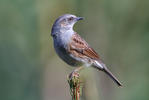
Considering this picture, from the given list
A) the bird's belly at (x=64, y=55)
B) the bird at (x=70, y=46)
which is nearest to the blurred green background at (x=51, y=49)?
the bird at (x=70, y=46)

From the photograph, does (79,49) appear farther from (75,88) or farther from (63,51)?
(75,88)

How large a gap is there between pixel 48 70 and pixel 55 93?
0.45 m

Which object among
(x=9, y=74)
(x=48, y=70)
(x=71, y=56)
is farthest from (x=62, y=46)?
(x=9, y=74)

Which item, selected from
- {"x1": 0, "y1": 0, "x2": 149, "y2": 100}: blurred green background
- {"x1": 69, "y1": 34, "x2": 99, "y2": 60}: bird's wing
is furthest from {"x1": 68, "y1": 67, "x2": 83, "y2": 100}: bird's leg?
{"x1": 0, "y1": 0, "x2": 149, "y2": 100}: blurred green background

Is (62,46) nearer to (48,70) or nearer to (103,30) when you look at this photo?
(48,70)

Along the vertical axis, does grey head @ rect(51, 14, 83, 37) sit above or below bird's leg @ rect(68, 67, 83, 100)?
above

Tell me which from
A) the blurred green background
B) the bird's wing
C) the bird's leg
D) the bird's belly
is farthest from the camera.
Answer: the blurred green background

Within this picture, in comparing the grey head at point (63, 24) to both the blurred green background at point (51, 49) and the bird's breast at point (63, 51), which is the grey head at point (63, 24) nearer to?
the bird's breast at point (63, 51)

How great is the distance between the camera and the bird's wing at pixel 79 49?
6472 mm

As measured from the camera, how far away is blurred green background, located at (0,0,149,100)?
7.12 meters

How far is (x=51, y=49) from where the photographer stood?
7.98 metres

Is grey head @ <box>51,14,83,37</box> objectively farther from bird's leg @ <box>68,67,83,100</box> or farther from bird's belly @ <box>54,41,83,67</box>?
bird's leg @ <box>68,67,83,100</box>

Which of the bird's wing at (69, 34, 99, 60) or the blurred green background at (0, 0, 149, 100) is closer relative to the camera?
the bird's wing at (69, 34, 99, 60)

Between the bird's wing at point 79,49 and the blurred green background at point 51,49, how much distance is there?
0.60 m
